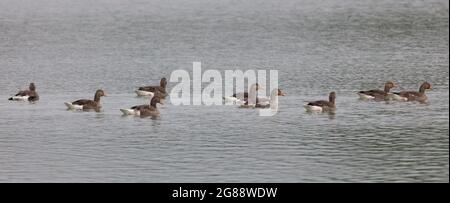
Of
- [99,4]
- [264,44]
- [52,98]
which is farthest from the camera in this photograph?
[99,4]

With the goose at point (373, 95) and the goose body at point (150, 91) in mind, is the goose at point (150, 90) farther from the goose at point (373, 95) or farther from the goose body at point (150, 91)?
the goose at point (373, 95)

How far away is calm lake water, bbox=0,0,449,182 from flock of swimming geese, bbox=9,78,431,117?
424mm

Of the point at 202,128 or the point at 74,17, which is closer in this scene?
the point at 202,128

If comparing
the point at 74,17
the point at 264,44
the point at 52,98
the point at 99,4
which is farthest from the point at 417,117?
the point at 99,4

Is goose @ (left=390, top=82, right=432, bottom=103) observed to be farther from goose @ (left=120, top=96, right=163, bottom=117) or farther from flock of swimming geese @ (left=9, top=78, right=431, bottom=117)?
goose @ (left=120, top=96, right=163, bottom=117)

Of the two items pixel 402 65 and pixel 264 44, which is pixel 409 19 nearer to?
pixel 264 44

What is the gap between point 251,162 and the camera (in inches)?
1329

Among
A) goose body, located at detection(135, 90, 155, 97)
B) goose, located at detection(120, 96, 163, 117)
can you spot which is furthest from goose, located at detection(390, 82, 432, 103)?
goose, located at detection(120, 96, 163, 117)

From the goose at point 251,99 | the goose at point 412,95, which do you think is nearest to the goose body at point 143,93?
the goose at point 251,99

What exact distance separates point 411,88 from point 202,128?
12.1m

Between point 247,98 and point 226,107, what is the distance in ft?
2.72

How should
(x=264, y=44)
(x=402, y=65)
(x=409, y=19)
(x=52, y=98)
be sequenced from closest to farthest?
(x=52, y=98) → (x=402, y=65) → (x=264, y=44) → (x=409, y=19)

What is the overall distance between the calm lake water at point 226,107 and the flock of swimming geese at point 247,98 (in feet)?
1.39

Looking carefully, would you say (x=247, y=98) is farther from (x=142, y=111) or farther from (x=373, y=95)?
(x=373, y=95)
